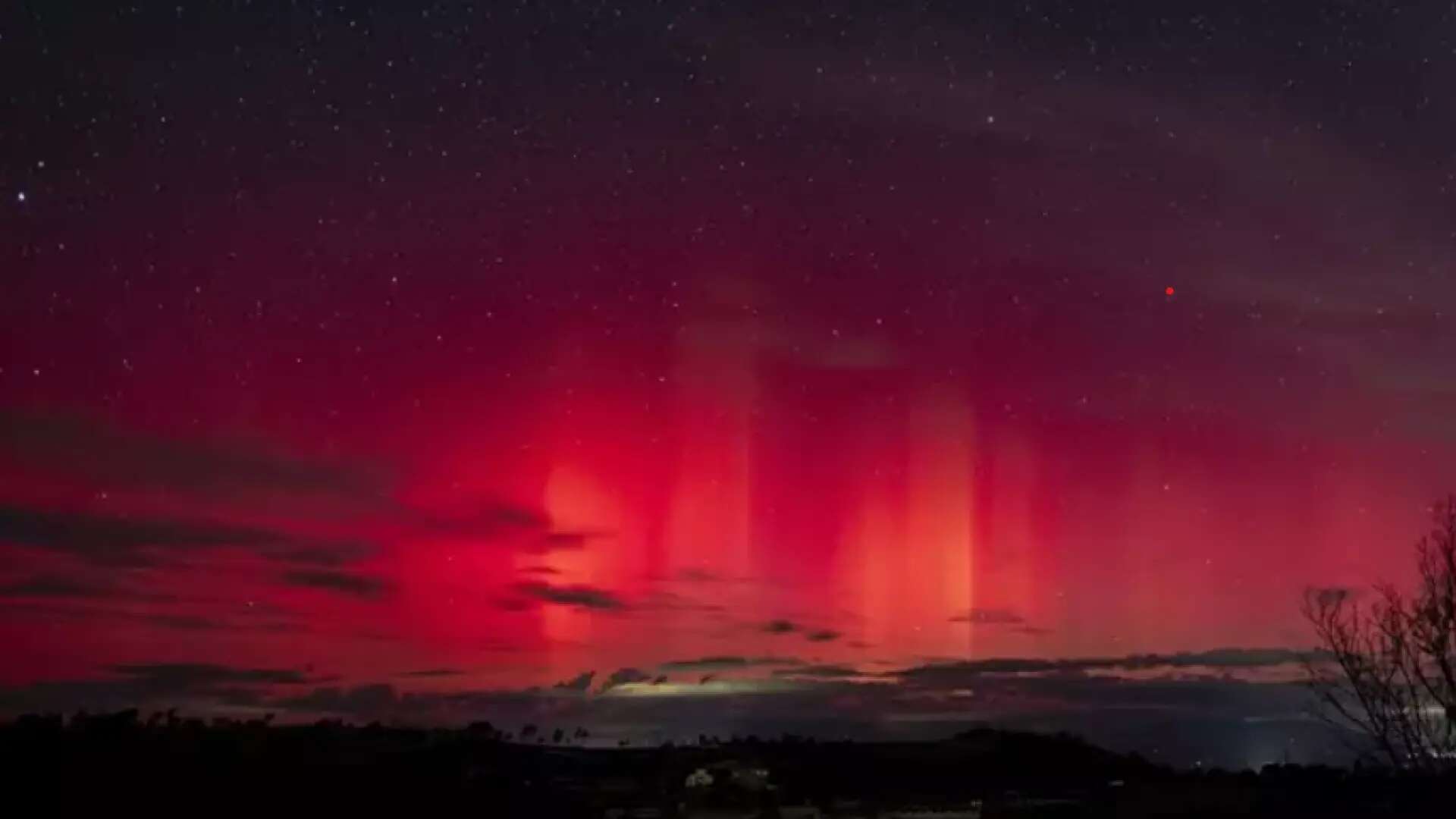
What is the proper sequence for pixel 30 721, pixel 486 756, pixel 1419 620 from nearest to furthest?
1. pixel 30 721
2. pixel 486 756
3. pixel 1419 620

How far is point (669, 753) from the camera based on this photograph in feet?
94.2

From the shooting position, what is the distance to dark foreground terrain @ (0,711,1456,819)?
70.5 feet

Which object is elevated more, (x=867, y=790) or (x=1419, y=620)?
(x=1419, y=620)

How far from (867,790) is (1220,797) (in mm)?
6070

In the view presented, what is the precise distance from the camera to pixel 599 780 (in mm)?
26125

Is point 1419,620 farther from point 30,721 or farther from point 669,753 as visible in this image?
point 30,721

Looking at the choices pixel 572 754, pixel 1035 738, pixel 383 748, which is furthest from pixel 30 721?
pixel 1035 738

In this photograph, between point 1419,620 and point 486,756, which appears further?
point 1419,620

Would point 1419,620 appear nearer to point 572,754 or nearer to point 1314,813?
point 1314,813

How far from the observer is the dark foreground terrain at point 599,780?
21.5m

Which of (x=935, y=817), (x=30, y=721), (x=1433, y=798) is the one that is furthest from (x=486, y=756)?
(x=1433, y=798)

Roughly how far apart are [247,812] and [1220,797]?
1148cm

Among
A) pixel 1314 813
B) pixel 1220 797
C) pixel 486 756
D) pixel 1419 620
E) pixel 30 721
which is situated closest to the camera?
pixel 1314 813

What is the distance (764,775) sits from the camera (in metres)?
26.3
